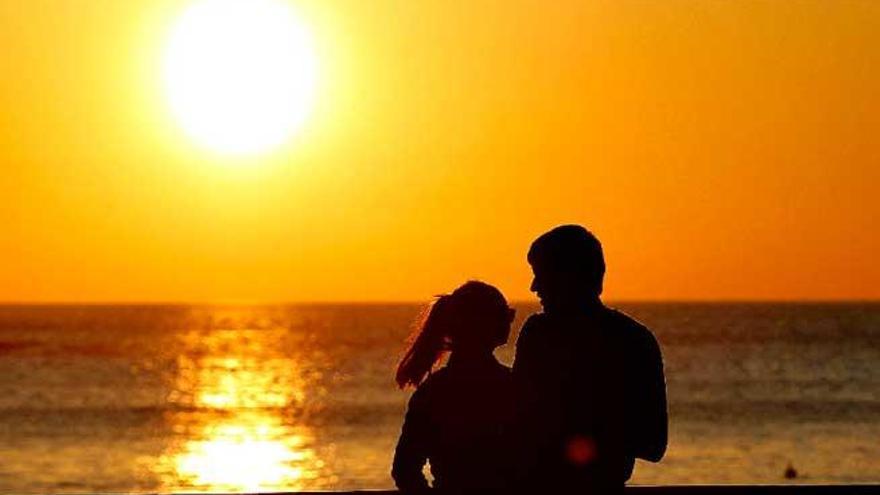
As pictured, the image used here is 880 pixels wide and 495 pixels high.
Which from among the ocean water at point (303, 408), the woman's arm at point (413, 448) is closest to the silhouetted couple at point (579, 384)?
the woman's arm at point (413, 448)

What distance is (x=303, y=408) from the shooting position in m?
53.2

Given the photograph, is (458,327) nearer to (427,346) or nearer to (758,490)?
(427,346)

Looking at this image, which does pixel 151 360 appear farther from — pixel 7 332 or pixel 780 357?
pixel 7 332

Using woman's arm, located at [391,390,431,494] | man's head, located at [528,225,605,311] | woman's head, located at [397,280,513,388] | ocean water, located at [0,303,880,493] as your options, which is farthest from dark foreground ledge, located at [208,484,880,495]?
ocean water, located at [0,303,880,493]

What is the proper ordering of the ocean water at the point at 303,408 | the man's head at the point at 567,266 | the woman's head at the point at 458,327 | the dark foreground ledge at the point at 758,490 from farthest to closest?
the ocean water at the point at 303,408 → the dark foreground ledge at the point at 758,490 → the woman's head at the point at 458,327 → the man's head at the point at 567,266

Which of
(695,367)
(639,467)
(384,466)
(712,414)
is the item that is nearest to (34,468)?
(384,466)

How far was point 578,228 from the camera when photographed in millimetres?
4938

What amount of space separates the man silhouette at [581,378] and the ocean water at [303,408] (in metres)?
23.7

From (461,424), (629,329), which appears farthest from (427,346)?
(629,329)

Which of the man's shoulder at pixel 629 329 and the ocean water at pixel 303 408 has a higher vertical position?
the man's shoulder at pixel 629 329

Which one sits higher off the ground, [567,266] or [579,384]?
[567,266]

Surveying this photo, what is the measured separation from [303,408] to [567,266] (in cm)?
4852

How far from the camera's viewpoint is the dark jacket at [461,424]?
5223 millimetres

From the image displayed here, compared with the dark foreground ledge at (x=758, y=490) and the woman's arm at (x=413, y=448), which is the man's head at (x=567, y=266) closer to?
the woman's arm at (x=413, y=448)
